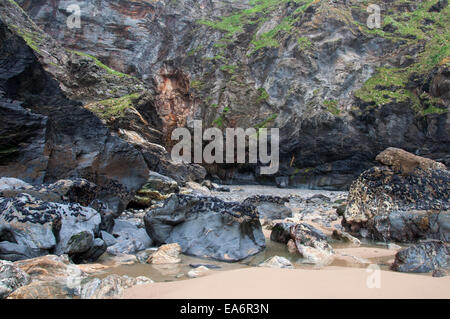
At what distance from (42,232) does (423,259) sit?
4.25 m

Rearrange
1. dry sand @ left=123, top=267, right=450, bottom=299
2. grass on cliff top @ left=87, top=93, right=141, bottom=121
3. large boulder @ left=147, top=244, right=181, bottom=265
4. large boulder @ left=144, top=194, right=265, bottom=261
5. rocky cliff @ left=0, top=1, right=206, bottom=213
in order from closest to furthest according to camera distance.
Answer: dry sand @ left=123, top=267, right=450, bottom=299, large boulder @ left=147, top=244, right=181, bottom=265, large boulder @ left=144, top=194, right=265, bottom=261, rocky cliff @ left=0, top=1, right=206, bottom=213, grass on cliff top @ left=87, top=93, right=141, bottom=121

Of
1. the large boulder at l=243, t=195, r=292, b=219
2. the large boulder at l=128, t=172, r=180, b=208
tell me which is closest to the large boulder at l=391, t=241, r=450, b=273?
the large boulder at l=243, t=195, r=292, b=219

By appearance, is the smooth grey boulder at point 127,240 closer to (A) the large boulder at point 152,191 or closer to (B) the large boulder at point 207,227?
(B) the large boulder at point 207,227

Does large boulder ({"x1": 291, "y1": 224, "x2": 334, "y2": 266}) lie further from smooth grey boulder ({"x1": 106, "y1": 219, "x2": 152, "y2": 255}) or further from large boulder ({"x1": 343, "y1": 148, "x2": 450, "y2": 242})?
smooth grey boulder ({"x1": 106, "y1": 219, "x2": 152, "y2": 255})

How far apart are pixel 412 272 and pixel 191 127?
27.3 meters

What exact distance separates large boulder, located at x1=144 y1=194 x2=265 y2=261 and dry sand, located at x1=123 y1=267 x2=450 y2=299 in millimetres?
1182

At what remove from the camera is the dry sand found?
194cm

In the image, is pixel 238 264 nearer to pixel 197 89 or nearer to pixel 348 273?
pixel 348 273

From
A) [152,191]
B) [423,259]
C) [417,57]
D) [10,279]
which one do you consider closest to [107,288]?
[10,279]

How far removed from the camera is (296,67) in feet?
86.5

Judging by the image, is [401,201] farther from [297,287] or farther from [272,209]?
[297,287]

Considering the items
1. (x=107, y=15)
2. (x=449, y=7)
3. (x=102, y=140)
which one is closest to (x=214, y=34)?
(x=107, y=15)

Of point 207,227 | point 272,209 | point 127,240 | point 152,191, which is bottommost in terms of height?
point 152,191

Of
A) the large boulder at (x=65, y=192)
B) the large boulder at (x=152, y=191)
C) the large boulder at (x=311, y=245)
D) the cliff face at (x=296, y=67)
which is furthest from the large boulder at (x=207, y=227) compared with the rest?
the cliff face at (x=296, y=67)
